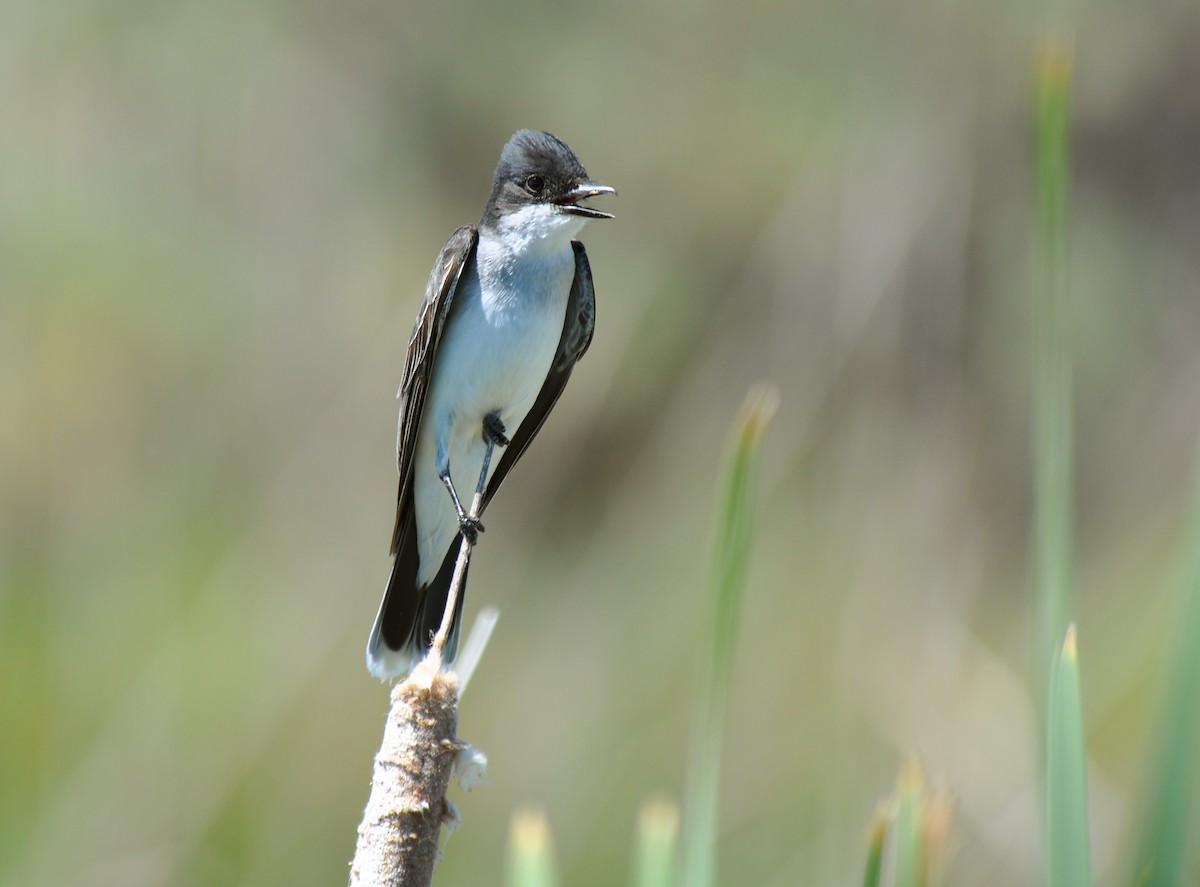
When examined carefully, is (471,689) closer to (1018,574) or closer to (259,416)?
(259,416)

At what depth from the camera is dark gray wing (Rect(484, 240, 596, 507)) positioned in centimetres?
337

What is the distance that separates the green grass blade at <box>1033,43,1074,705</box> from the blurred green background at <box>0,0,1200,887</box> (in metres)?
2.90

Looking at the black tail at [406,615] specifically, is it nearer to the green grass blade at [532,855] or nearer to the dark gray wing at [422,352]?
the dark gray wing at [422,352]

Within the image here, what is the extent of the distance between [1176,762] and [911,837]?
0.88ft

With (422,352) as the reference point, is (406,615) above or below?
below

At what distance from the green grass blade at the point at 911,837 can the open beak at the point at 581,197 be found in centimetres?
194

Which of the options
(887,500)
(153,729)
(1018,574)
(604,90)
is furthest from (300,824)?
(604,90)

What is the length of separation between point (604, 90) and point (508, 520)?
253cm

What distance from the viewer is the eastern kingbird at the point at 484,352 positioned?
3217 millimetres

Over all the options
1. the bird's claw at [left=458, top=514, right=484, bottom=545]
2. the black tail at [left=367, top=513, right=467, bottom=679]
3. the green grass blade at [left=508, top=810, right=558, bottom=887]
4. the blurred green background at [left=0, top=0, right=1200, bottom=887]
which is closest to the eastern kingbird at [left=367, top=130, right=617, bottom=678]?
the black tail at [left=367, top=513, right=467, bottom=679]

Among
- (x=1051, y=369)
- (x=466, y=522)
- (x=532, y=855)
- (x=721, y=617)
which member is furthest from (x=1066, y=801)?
(x=466, y=522)

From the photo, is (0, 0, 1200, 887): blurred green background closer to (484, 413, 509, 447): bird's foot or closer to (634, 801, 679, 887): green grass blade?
(484, 413, 509, 447): bird's foot

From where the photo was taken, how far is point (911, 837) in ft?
4.12

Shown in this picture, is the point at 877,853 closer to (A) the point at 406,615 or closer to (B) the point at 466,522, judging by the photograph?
(B) the point at 466,522
